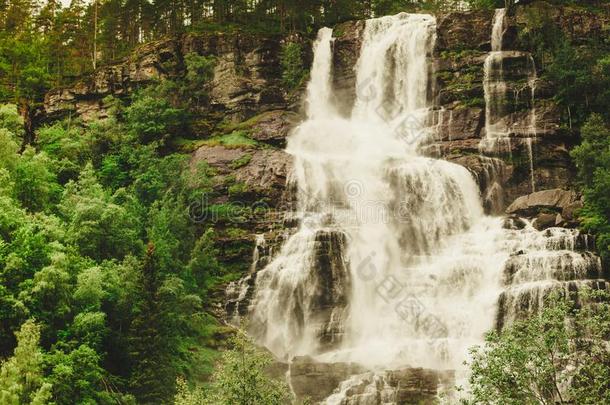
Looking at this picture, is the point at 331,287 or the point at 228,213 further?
the point at 228,213

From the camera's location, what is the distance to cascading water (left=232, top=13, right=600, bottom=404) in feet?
125

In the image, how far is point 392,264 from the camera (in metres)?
44.4

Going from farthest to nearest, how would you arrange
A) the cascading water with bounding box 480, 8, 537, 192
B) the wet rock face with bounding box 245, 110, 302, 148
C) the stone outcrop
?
the wet rock face with bounding box 245, 110, 302, 148 < the cascading water with bounding box 480, 8, 537, 192 < the stone outcrop

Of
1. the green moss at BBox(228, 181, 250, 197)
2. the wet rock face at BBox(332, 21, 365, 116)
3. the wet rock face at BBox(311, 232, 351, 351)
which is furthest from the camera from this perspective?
the wet rock face at BBox(332, 21, 365, 116)

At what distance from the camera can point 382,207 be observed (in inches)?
1876

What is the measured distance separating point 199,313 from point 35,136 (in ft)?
88.5

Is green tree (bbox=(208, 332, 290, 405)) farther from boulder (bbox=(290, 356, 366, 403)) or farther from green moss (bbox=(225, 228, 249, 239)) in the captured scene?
green moss (bbox=(225, 228, 249, 239))

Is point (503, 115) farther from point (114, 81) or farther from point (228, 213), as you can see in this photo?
point (114, 81)

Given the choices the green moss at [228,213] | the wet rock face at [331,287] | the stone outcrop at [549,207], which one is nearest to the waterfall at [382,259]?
the wet rock face at [331,287]

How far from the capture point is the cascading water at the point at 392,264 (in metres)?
38.0

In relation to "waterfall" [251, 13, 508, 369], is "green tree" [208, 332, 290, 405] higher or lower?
lower

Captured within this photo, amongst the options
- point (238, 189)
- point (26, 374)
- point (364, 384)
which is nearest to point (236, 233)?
point (238, 189)

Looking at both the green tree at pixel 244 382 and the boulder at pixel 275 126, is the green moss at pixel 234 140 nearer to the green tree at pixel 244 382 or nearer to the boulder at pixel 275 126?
the boulder at pixel 275 126

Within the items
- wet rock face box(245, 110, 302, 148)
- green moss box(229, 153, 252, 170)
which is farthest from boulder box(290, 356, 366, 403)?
wet rock face box(245, 110, 302, 148)
